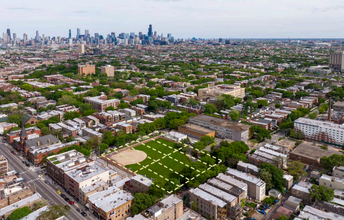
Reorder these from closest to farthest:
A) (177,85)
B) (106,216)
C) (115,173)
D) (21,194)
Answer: (106,216) < (21,194) < (115,173) < (177,85)

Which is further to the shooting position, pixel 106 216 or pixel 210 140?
pixel 210 140

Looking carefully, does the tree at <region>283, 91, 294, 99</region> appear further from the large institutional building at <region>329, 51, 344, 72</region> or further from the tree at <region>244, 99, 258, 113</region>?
the large institutional building at <region>329, 51, 344, 72</region>

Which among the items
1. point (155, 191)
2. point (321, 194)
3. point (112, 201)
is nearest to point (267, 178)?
point (321, 194)

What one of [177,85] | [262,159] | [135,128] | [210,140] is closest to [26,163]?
[135,128]

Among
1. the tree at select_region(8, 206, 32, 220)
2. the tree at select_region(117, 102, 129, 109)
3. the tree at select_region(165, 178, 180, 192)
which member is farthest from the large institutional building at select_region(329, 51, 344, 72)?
the tree at select_region(8, 206, 32, 220)

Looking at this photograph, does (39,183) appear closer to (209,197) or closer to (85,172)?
(85,172)

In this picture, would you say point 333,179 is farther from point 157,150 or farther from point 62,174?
point 62,174

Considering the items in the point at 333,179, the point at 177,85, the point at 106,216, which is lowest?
the point at 106,216

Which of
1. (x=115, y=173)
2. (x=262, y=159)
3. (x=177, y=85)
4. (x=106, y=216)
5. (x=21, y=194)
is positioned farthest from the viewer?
(x=177, y=85)
